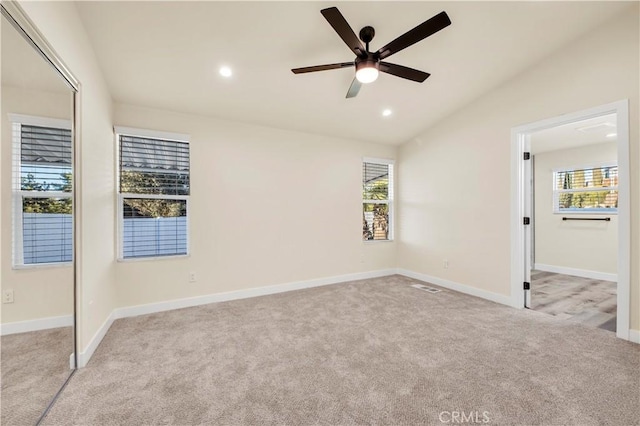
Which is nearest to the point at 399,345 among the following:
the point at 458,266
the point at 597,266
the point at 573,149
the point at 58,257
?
the point at 458,266

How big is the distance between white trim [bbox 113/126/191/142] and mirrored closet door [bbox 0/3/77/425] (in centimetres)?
116

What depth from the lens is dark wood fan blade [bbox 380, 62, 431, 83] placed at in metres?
2.30

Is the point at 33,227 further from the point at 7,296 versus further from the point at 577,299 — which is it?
the point at 577,299

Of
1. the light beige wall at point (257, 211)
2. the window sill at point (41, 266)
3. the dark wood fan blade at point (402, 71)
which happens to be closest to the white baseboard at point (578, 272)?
the light beige wall at point (257, 211)

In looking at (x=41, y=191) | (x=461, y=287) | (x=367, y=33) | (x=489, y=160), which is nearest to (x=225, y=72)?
(x=367, y=33)

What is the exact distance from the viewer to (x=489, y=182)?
377cm

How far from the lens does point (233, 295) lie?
3814mm

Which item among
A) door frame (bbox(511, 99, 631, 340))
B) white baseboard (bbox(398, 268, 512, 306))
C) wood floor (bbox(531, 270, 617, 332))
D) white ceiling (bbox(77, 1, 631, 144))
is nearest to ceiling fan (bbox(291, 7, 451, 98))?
white ceiling (bbox(77, 1, 631, 144))

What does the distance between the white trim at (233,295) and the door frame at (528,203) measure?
2.20 m

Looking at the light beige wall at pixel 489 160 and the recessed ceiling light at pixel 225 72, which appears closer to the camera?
the light beige wall at pixel 489 160

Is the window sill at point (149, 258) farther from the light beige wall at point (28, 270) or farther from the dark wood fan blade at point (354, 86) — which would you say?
the dark wood fan blade at point (354, 86)

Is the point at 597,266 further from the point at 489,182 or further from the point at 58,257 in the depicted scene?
the point at 58,257

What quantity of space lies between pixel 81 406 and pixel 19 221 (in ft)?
3.94

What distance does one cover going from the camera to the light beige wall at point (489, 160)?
2619mm
